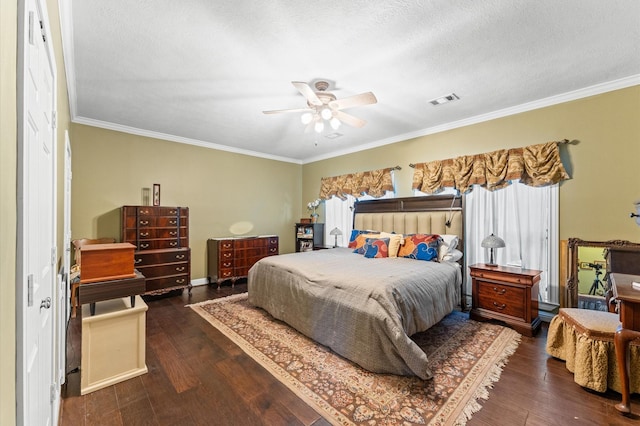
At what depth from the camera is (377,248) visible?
3.96 m

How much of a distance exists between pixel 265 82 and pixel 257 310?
2.88m

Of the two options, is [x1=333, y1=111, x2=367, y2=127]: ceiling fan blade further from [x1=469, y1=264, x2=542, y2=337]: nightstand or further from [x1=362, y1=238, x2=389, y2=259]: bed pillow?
[x1=469, y1=264, x2=542, y2=337]: nightstand

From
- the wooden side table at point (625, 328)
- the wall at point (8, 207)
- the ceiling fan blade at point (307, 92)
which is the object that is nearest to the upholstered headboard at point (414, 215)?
the wooden side table at point (625, 328)

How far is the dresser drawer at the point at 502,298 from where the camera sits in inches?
123

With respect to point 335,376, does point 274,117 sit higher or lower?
higher

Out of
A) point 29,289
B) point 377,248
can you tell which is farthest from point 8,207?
point 377,248

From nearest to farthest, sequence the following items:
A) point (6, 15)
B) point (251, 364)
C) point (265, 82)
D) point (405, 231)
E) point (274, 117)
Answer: point (6, 15)
point (251, 364)
point (265, 82)
point (274, 117)
point (405, 231)

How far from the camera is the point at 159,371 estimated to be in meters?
2.38

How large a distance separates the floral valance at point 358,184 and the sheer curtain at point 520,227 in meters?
1.38

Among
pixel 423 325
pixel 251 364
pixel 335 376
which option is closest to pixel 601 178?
pixel 423 325

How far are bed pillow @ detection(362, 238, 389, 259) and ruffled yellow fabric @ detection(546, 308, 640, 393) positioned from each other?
2.04 metres

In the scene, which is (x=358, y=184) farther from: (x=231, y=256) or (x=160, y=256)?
(x=160, y=256)

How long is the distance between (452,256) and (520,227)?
0.94 meters

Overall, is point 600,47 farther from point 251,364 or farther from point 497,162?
point 251,364
